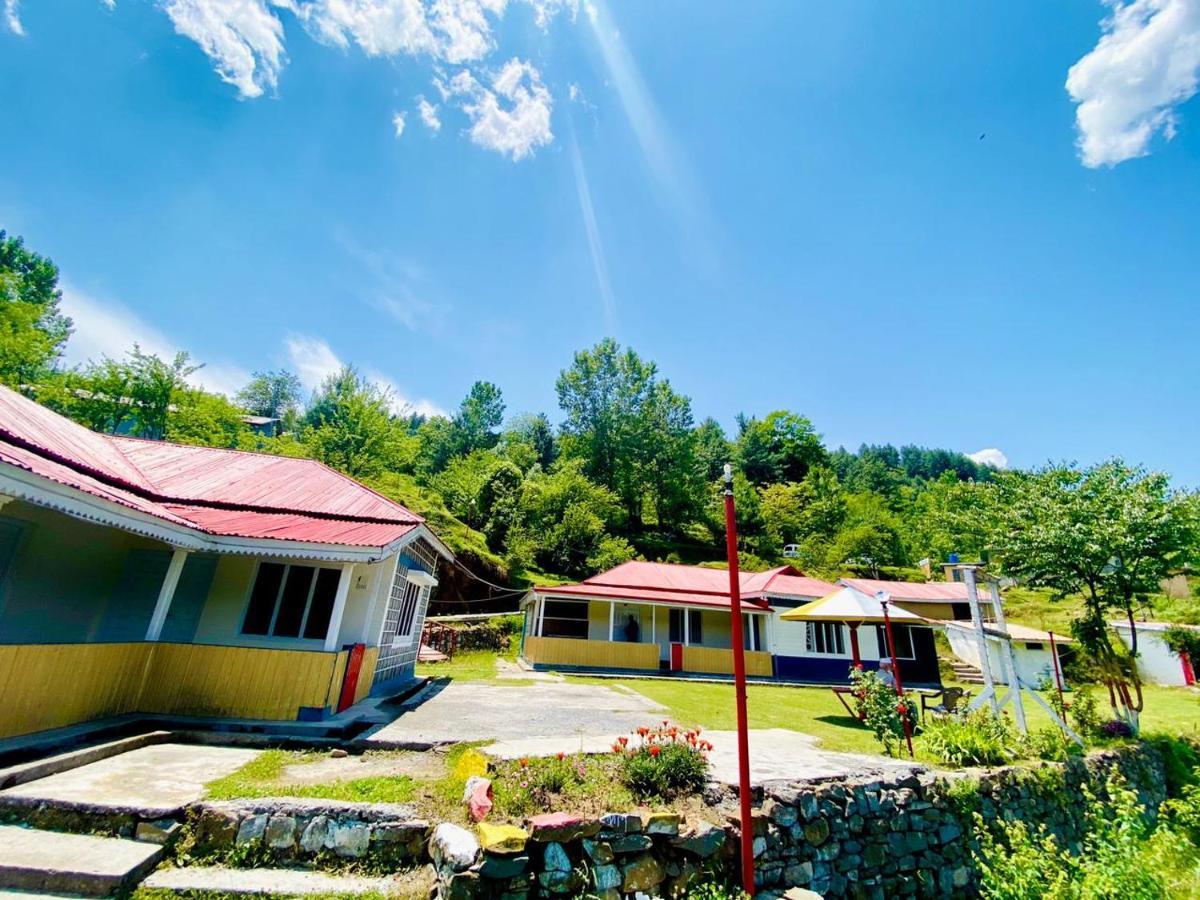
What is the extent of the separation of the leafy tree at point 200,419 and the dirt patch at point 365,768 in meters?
26.7

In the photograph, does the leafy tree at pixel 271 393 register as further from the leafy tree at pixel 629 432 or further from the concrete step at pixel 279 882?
the concrete step at pixel 279 882

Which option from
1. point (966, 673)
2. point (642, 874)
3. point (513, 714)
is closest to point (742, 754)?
point (642, 874)

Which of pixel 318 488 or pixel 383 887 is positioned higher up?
pixel 318 488

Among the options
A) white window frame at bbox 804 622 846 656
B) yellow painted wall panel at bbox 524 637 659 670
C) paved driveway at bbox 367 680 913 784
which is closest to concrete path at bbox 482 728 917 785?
paved driveway at bbox 367 680 913 784

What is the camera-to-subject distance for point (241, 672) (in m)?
7.10

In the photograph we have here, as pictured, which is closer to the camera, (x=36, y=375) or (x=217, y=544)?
(x=217, y=544)

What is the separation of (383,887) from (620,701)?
812cm

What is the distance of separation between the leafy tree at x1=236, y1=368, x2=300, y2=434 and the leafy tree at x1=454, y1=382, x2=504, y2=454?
2227 centimetres

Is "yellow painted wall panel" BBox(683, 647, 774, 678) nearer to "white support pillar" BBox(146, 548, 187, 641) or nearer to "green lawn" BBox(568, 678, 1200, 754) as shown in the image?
"green lawn" BBox(568, 678, 1200, 754)

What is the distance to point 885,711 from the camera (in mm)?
8047

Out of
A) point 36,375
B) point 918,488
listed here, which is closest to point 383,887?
point 36,375

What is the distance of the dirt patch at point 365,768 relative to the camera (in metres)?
5.04

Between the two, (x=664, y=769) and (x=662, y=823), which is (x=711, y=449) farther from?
(x=662, y=823)

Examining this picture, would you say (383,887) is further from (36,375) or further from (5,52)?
(36,375)
